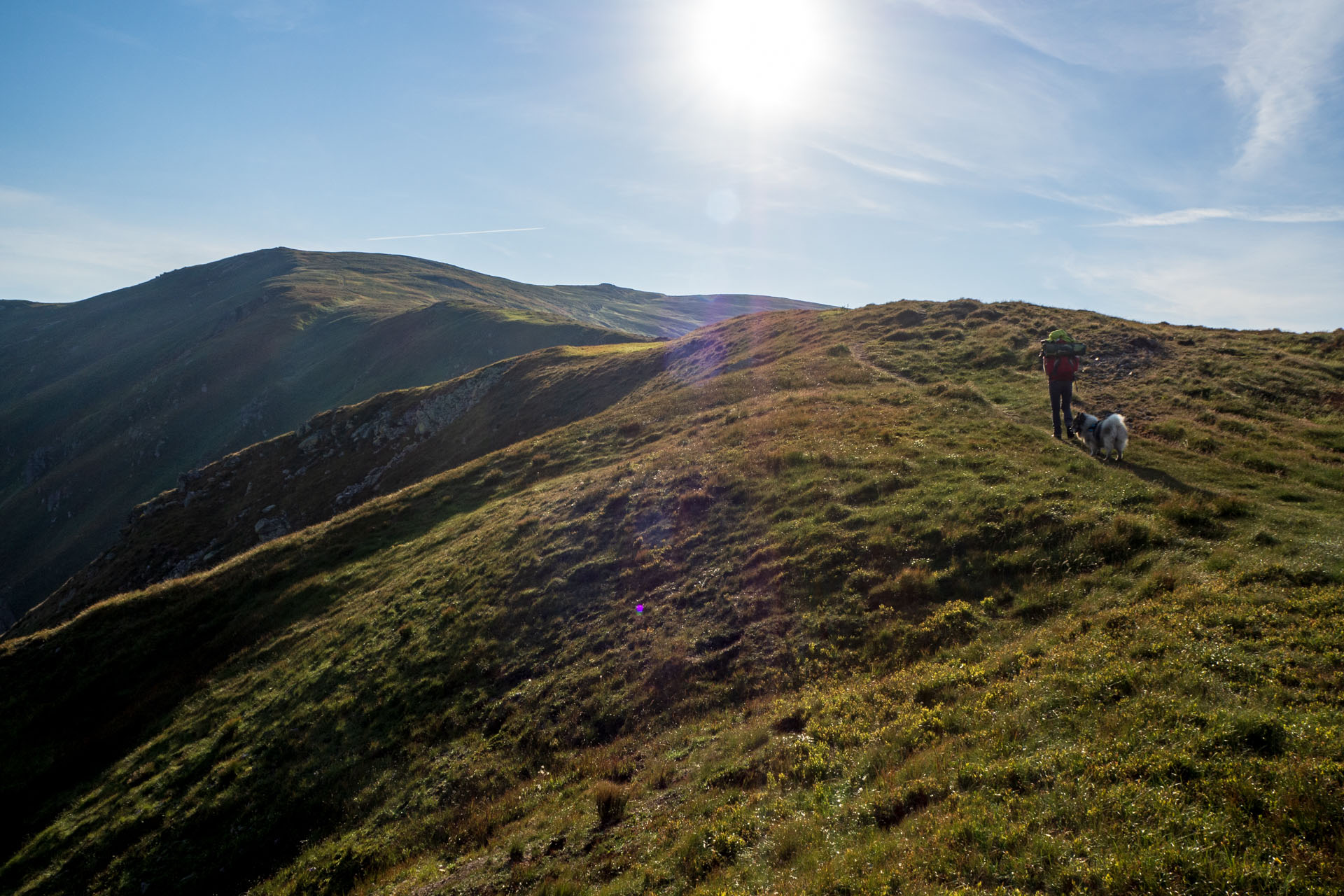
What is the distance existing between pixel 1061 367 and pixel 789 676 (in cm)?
1918

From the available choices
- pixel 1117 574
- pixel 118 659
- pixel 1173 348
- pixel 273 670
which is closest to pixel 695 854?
pixel 1117 574

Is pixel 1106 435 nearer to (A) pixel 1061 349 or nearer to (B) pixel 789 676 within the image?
(A) pixel 1061 349

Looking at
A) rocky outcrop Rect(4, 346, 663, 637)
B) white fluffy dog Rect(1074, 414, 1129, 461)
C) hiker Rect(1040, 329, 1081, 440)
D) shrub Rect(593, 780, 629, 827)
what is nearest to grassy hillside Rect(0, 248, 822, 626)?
rocky outcrop Rect(4, 346, 663, 637)

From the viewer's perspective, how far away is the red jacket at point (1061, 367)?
2466 centimetres

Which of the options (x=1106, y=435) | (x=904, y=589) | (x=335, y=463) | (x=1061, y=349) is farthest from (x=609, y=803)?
(x=335, y=463)

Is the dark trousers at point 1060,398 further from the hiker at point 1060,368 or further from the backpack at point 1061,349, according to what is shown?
the backpack at point 1061,349

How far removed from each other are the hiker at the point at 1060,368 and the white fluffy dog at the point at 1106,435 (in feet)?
4.71

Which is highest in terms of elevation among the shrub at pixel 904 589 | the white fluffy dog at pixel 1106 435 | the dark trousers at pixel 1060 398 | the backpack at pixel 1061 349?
the backpack at pixel 1061 349

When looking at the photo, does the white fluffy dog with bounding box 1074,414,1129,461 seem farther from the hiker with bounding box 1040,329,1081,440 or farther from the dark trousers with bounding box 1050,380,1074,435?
the hiker with bounding box 1040,329,1081,440

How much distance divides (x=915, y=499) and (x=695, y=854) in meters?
14.4

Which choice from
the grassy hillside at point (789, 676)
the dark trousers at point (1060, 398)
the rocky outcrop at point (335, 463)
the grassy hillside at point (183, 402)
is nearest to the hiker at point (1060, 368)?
the dark trousers at point (1060, 398)

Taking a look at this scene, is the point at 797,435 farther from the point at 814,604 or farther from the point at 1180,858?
the point at 1180,858

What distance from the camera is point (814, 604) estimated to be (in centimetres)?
1722

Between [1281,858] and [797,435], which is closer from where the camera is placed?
[1281,858]
